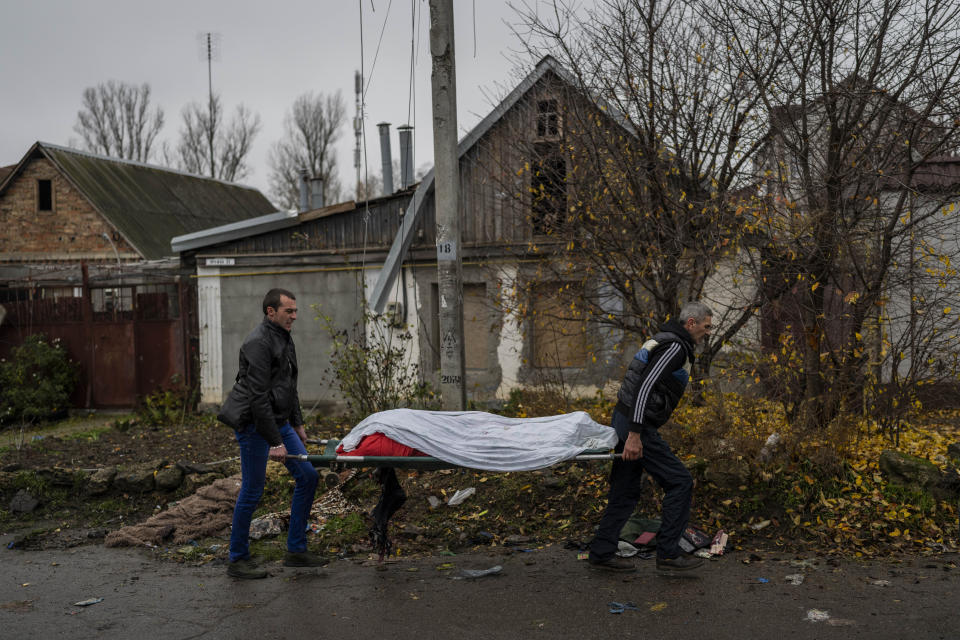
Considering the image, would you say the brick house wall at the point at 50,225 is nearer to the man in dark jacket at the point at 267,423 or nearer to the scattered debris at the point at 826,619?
the man in dark jacket at the point at 267,423

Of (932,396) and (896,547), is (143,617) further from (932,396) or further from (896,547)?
(932,396)

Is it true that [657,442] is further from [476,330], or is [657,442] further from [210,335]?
[210,335]

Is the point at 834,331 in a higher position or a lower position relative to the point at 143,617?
higher

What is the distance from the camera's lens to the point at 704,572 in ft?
18.4

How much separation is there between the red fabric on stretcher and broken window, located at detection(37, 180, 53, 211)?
2256 centimetres

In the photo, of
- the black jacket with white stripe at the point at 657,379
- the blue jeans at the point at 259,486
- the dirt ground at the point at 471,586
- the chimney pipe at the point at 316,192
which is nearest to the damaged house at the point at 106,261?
the chimney pipe at the point at 316,192

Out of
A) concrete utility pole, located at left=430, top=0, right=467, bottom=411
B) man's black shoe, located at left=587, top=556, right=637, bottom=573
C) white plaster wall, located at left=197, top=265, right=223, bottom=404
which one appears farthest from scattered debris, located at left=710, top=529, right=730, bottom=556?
white plaster wall, located at left=197, top=265, right=223, bottom=404

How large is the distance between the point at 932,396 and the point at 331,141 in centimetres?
4686

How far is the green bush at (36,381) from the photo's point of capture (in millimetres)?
14312

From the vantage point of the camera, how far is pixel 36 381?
→ 48.5 ft

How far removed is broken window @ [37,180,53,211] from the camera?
24.4 m

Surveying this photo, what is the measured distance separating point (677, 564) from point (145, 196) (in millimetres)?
25716

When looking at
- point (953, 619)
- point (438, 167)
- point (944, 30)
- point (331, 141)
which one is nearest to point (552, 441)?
point (953, 619)

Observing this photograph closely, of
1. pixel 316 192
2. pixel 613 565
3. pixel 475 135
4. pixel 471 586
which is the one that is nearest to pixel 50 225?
pixel 316 192
